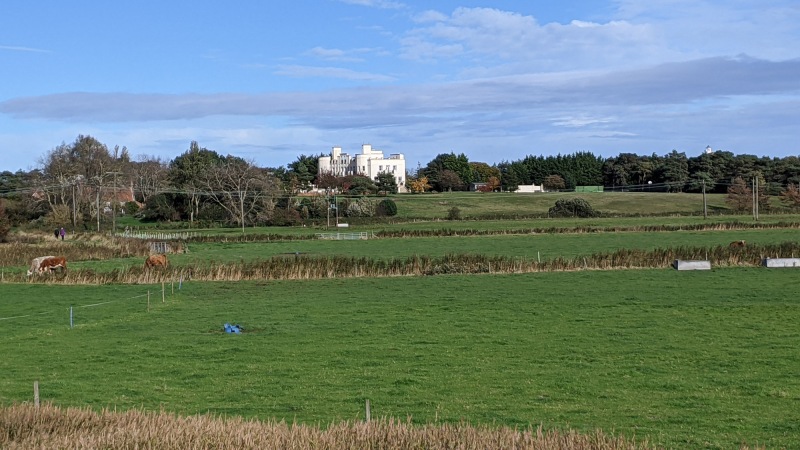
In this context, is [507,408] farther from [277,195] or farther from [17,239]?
[277,195]

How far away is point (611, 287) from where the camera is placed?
34.3 m

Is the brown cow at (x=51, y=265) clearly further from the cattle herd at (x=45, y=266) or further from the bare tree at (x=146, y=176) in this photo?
the bare tree at (x=146, y=176)

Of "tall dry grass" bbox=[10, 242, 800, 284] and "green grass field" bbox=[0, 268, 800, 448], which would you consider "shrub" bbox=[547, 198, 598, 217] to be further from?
"green grass field" bbox=[0, 268, 800, 448]

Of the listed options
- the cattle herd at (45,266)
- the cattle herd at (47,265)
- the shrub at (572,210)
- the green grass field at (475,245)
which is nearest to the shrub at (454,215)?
the shrub at (572,210)

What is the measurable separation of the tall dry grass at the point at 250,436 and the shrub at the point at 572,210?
109390mm

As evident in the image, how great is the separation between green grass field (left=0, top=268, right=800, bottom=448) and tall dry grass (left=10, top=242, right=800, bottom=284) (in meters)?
5.13

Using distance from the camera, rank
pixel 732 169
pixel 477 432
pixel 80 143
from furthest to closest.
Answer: pixel 732 169
pixel 80 143
pixel 477 432

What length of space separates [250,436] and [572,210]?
11341 cm

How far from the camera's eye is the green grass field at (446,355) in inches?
579

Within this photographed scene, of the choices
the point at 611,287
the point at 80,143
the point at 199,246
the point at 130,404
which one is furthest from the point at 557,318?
the point at 80,143

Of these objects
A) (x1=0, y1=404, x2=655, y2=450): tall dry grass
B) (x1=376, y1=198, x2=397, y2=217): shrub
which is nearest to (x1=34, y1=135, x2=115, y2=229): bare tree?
(x1=376, y1=198, x2=397, y2=217): shrub

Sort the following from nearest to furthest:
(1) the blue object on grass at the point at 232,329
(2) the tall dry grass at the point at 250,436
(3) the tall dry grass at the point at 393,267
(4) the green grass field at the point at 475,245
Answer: (2) the tall dry grass at the point at 250,436
(1) the blue object on grass at the point at 232,329
(3) the tall dry grass at the point at 393,267
(4) the green grass field at the point at 475,245

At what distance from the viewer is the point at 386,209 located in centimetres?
12256

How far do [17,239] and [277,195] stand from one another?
46.4 meters
